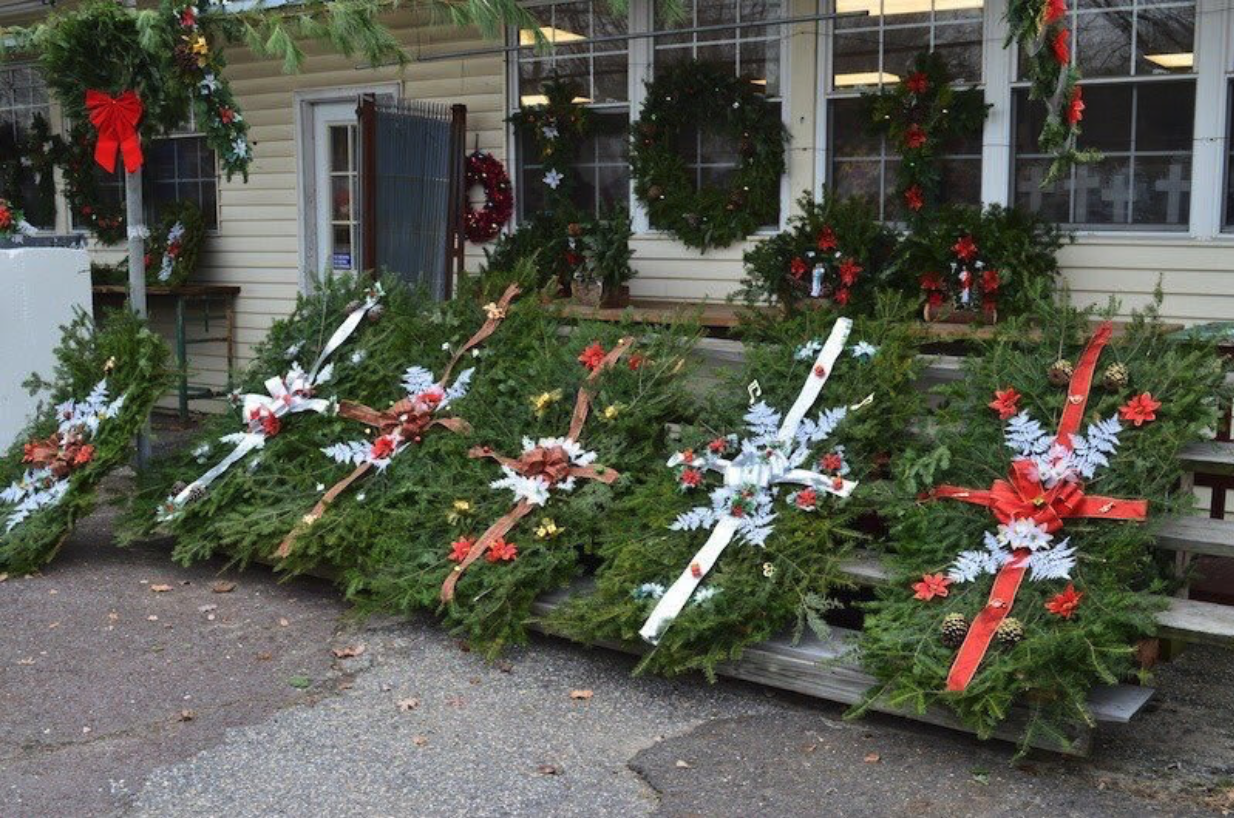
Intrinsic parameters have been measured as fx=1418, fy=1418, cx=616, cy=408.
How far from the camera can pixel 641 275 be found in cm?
920

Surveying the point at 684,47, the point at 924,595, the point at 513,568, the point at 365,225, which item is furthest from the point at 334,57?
the point at 924,595

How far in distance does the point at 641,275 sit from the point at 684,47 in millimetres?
1462

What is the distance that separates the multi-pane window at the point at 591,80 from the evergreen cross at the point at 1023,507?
485 cm

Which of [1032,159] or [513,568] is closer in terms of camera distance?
[513,568]

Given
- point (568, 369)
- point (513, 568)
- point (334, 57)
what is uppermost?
point (334, 57)

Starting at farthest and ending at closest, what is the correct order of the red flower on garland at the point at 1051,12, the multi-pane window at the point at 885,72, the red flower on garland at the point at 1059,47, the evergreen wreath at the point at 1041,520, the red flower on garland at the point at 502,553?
the multi-pane window at the point at 885,72, the red flower on garland at the point at 1059,47, the red flower on garland at the point at 1051,12, the red flower on garland at the point at 502,553, the evergreen wreath at the point at 1041,520

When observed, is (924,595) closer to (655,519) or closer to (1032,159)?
(655,519)

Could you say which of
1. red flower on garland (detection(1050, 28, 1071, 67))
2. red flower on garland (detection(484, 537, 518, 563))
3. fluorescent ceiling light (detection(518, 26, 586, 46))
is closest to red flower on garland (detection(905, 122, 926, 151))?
red flower on garland (detection(1050, 28, 1071, 67))

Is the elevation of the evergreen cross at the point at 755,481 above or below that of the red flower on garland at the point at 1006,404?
below

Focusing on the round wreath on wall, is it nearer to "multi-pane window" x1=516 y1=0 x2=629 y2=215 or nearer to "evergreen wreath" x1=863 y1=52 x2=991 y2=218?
"multi-pane window" x1=516 y1=0 x2=629 y2=215

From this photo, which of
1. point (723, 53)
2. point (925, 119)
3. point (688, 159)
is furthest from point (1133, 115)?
point (688, 159)

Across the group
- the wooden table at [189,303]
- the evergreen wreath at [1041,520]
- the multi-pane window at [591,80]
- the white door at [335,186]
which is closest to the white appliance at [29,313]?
the wooden table at [189,303]

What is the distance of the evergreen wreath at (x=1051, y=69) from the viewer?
568 centimetres

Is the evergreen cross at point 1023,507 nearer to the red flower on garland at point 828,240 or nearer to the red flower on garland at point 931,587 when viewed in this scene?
the red flower on garland at point 931,587
